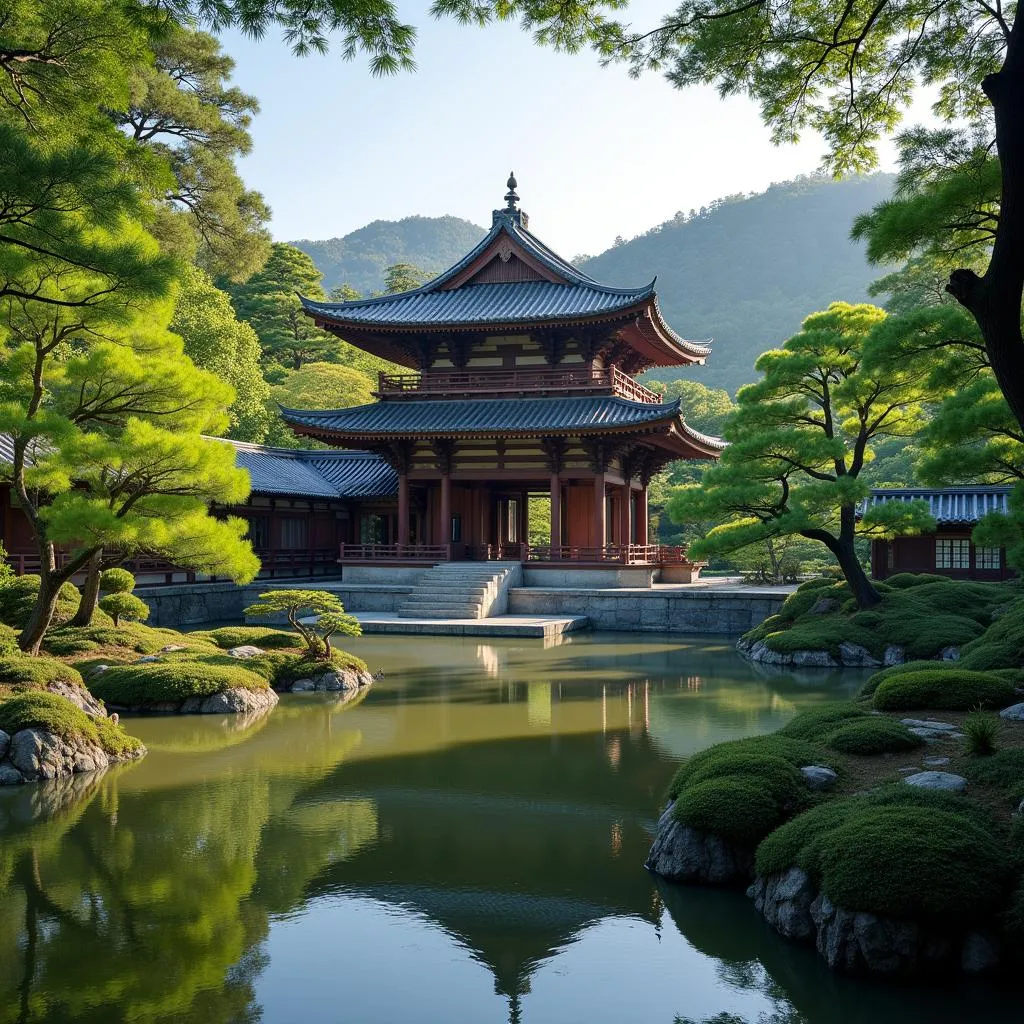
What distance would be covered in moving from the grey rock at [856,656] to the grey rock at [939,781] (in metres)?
11.6

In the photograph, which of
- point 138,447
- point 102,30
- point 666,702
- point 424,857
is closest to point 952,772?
point 424,857

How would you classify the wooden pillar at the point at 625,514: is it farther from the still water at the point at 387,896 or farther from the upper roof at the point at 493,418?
the still water at the point at 387,896

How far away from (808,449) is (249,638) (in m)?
11.4

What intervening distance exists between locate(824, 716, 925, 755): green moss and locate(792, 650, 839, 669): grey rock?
1011cm

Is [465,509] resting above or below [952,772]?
above

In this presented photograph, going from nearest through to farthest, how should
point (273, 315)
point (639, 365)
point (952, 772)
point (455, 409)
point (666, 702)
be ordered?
point (952, 772), point (666, 702), point (455, 409), point (639, 365), point (273, 315)

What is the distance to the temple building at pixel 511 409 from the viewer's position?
1132 inches

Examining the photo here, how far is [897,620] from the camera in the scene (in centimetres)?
1920

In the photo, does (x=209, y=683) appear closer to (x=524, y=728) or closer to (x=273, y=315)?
(x=524, y=728)

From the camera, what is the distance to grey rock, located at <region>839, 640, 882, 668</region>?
18.6 metres

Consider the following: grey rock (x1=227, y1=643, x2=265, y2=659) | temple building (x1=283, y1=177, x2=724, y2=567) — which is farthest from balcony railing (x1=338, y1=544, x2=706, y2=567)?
grey rock (x1=227, y1=643, x2=265, y2=659)

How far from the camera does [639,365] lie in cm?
3591

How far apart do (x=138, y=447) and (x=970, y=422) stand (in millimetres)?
11017

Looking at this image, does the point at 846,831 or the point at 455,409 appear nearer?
the point at 846,831
